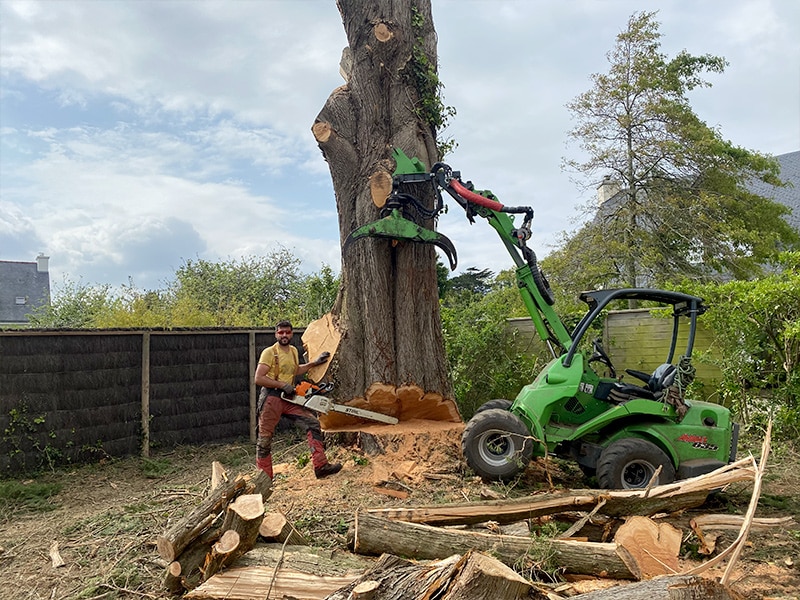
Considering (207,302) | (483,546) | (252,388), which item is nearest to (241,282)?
(207,302)

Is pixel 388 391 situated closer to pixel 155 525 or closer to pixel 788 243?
pixel 155 525

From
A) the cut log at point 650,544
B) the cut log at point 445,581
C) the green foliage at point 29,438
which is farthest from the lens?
the green foliage at point 29,438

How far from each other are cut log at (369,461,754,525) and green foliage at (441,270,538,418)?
4.14 m

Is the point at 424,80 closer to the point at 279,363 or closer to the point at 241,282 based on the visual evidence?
the point at 279,363

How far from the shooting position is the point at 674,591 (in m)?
2.59

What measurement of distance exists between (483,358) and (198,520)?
17.9ft

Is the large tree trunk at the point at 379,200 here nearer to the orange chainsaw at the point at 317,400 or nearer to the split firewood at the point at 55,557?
the orange chainsaw at the point at 317,400

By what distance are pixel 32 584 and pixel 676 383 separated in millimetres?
4696

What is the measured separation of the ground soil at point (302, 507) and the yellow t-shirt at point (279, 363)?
0.74 m

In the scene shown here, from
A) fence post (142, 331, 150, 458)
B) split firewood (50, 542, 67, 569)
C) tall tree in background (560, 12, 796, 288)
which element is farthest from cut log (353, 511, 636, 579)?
tall tree in background (560, 12, 796, 288)

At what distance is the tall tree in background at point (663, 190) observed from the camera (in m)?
14.3

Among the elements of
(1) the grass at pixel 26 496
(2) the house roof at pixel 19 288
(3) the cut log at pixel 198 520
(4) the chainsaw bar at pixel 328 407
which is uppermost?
(2) the house roof at pixel 19 288

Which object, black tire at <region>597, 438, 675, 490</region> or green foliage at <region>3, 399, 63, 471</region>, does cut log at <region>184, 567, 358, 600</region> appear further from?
green foliage at <region>3, 399, 63, 471</region>

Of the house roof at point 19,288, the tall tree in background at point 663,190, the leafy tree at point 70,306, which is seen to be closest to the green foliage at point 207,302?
the leafy tree at point 70,306
